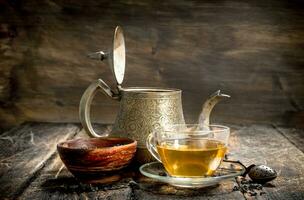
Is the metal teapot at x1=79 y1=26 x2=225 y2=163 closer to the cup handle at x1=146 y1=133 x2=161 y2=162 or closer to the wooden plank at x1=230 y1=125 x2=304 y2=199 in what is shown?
the cup handle at x1=146 y1=133 x2=161 y2=162

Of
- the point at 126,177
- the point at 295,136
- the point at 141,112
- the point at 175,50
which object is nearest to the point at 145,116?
the point at 141,112

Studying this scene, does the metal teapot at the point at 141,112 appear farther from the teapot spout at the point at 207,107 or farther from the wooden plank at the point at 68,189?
the wooden plank at the point at 68,189

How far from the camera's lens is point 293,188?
94cm

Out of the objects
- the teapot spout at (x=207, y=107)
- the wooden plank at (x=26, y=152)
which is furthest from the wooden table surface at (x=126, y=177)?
the teapot spout at (x=207, y=107)

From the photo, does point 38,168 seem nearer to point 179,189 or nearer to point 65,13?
point 179,189

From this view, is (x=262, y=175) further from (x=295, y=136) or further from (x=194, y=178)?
(x=295, y=136)

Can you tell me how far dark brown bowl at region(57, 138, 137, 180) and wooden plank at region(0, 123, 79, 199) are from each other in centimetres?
10

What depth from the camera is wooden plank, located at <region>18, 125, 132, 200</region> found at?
891 millimetres

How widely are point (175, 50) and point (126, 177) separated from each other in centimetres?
110

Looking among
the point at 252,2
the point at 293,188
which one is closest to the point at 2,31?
the point at 252,2

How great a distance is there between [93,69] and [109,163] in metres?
1.16

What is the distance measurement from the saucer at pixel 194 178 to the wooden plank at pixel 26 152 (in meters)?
0.23

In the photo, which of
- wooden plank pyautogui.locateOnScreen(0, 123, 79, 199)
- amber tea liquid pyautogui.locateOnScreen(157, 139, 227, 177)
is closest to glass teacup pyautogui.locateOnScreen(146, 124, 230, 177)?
amber tea liquid pyautogui.locateOnScreen(157, 139, 227, 177)

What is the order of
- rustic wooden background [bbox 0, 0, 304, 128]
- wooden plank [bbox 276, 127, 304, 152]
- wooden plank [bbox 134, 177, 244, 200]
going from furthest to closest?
1. rustic wooden background [bbox 0, 0, 304, 128]
2. wooden plank [bbox 276, 127, 304, 152]
3. wooden plank [bbox 134, 177, 244, 200]
